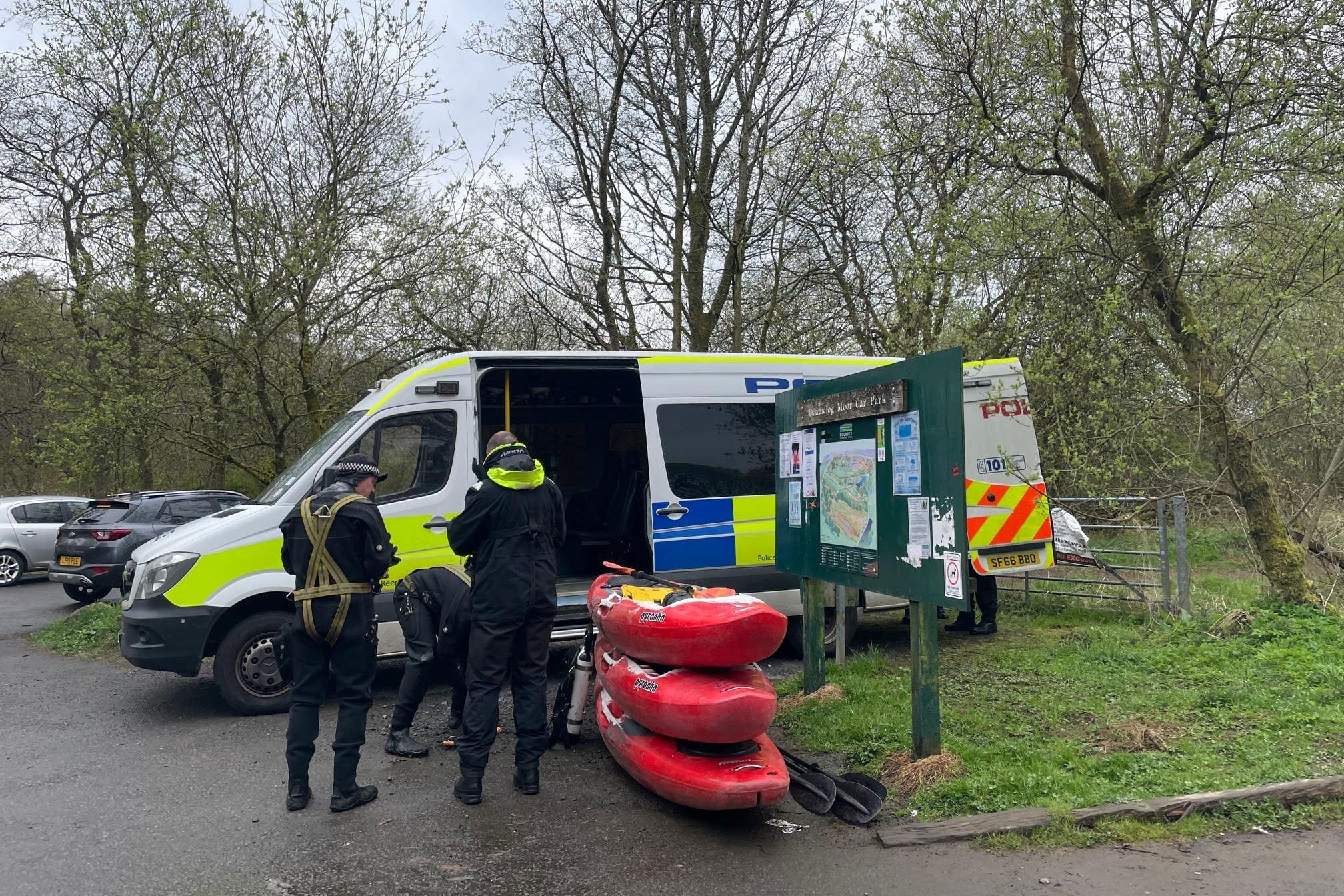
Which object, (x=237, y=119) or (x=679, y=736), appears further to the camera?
(x=237, y=119)

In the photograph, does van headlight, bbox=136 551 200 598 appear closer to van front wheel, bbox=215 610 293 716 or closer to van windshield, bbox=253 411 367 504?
van front wheel, bbox=215 610 293 716

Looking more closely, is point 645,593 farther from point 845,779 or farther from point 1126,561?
point 1126,561

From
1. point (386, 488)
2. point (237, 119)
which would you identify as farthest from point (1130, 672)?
point (237, 119)

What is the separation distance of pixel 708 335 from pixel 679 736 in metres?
12.0

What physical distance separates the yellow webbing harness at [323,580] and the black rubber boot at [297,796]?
769 millimetres

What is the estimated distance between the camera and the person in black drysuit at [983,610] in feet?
29.9

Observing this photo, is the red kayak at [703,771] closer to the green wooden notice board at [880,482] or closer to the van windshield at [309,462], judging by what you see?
the green wooden notice board at [880,482]

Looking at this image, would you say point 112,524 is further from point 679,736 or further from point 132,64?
point 679,736

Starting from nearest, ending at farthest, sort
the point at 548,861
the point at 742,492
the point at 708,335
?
the point at 548,861, the point at 742,492, the point at 708,335

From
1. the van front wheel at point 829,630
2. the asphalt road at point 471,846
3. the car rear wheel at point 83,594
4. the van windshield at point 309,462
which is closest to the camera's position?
the asphalt road at point 471,846

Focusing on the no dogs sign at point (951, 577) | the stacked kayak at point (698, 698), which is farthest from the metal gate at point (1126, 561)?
the stacked kayak at point (698, 698)

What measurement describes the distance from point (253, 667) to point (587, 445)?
14.3 feet

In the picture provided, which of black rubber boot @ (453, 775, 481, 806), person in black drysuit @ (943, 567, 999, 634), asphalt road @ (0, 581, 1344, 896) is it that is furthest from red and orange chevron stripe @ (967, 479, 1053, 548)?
black rubber boot @ (453, 775, 481, 806)

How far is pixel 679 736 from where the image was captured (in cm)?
460
